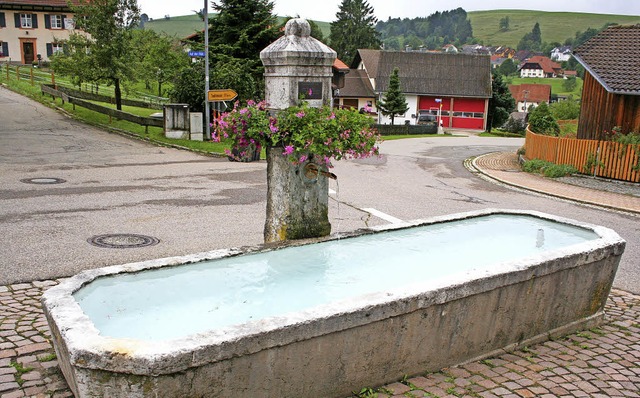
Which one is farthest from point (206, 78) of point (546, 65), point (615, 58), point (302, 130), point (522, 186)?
point (546, 65)

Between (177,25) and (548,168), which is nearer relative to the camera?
(548,168)

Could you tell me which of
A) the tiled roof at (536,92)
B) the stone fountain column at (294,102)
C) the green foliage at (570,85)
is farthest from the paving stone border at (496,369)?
the green foliage at (570,85)

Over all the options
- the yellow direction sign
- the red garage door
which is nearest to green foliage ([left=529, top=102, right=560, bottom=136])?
the yellow direction sign

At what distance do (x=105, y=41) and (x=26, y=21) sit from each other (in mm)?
35222

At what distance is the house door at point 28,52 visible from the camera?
2208 inches

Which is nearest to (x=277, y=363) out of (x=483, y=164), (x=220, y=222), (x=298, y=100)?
(x=298, y=100)

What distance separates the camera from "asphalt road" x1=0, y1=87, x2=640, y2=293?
9188mm

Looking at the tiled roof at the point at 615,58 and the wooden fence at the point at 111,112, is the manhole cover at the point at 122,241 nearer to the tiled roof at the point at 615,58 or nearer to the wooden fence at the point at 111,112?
the wooden fence at the point at 111,112

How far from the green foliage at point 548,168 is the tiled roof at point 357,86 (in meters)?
39.7

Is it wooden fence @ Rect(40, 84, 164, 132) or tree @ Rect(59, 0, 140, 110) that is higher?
tree @ Rect(59, 0, 140, 110)

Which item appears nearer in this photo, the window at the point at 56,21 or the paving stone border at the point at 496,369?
the paving stone border at the point at 496,369

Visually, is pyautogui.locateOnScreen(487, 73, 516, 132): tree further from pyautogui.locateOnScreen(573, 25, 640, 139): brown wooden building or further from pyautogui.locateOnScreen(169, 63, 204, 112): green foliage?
pyautogui.locateOnScreen(169, 63, 204, 112): green foliage

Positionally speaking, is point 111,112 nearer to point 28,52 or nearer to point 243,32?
point 243,32

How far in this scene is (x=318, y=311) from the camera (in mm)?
4641
